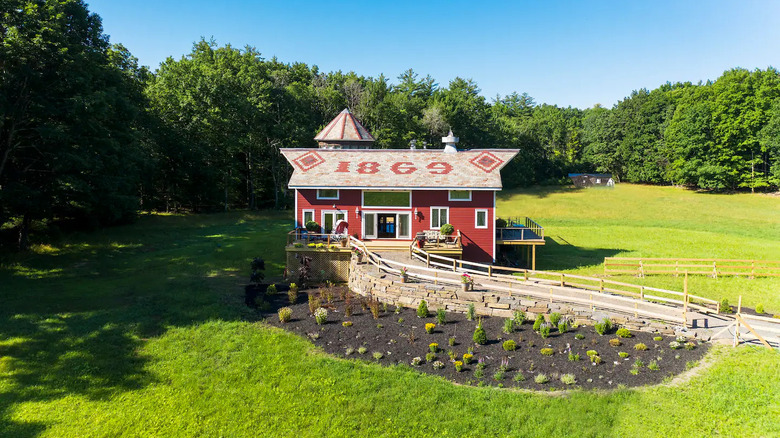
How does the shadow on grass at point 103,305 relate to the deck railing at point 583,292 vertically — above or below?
below

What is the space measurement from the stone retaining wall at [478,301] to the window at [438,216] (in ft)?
21.6

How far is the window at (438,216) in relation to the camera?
83.8 ft

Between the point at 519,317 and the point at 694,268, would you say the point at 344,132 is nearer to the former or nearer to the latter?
the point at 519,317

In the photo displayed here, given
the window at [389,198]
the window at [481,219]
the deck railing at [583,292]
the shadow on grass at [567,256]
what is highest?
the window at [389,198]

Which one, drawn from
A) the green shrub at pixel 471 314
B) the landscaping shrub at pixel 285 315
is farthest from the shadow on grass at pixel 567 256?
the landscaping shrub at pixel 285 315

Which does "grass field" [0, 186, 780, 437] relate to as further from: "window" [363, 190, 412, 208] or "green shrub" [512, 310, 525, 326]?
"window" [363, 190, 412, 208]

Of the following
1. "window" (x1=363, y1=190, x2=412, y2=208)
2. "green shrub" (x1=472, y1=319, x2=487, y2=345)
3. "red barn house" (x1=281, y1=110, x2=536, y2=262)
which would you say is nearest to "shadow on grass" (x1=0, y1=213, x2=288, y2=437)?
"red barn house" (x1=281, y1=110, x2=536, y2=262)

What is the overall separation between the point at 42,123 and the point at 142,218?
19944 millimetres

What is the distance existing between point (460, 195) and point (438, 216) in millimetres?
1791

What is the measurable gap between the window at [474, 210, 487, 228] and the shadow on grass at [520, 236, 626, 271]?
5.18m

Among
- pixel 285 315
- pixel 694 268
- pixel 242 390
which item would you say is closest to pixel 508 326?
pixel 285 315

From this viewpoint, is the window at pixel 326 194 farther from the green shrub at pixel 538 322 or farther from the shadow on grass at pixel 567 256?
the green shrub at pixel 538 322

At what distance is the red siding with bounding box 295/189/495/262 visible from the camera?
2547 cm

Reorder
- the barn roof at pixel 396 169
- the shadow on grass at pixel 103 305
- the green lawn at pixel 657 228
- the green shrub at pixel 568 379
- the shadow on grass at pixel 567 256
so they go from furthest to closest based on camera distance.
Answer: the shadow on grass at pixel 567 256 → the barn roof at pixel 396 169 → the green lawn at pixel 657 228 → the shadow on grass at pixel 103 305 → the green shrub at pixel 568 379
